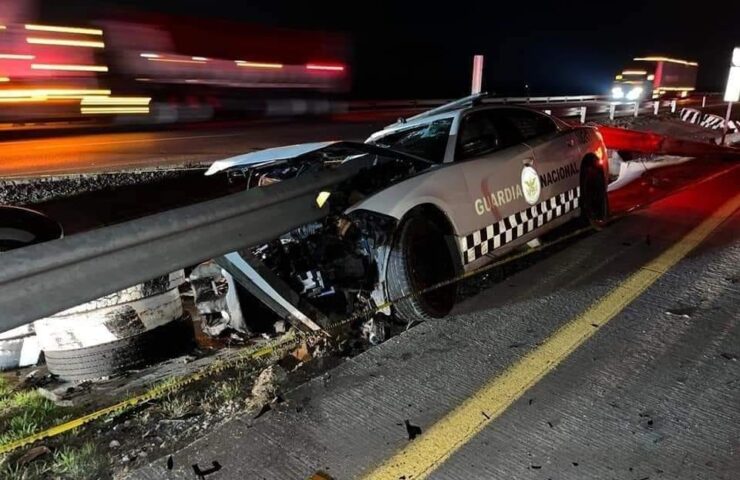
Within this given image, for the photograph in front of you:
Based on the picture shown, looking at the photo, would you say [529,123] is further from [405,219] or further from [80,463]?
[80,463]

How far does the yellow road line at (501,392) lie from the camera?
248 centimetres

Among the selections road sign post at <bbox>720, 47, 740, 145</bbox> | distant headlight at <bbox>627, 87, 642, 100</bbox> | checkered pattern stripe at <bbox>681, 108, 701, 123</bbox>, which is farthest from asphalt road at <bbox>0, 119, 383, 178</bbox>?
distant headlight at <bbox>627, 87, 642, 100</bbox>

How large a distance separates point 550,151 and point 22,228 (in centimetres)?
441

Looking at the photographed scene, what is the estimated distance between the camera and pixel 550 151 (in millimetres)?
5414

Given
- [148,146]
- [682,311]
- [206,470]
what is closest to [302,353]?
[206,470]

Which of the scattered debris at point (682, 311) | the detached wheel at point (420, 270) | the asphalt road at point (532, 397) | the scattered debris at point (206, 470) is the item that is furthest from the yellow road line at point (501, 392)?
the detached wheel at point (420, 270)

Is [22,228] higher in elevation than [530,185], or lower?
lower

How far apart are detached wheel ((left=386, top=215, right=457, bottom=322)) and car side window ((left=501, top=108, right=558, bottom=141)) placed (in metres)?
1.73

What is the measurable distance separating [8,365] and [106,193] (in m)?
4.18

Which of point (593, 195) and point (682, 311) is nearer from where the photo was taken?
point (682, 311)

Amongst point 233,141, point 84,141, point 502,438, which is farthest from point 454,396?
point 84,141

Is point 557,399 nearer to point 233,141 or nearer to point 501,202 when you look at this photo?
point 501,202

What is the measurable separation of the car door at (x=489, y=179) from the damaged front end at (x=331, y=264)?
0.56m

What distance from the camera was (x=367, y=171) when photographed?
14.1 feet
